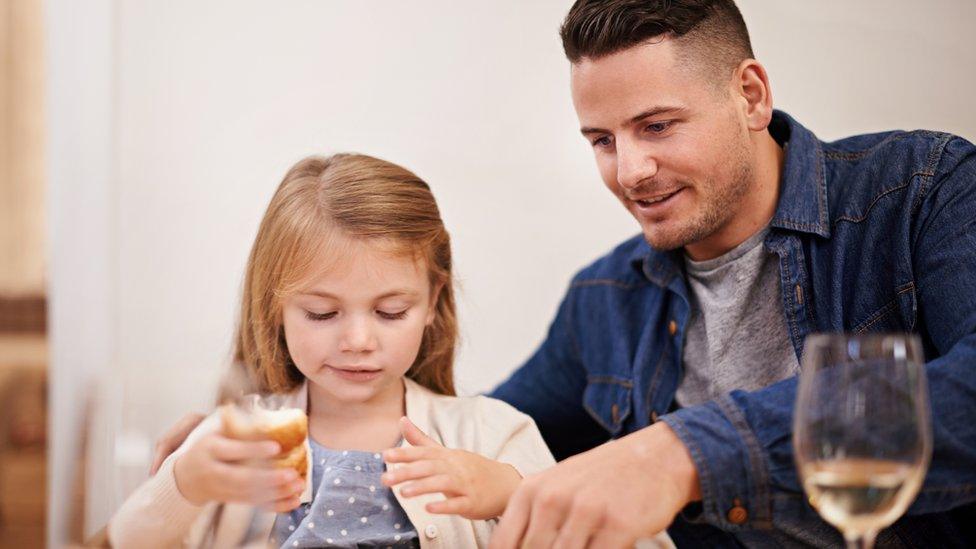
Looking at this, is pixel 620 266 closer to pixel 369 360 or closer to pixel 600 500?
pixel 369 360

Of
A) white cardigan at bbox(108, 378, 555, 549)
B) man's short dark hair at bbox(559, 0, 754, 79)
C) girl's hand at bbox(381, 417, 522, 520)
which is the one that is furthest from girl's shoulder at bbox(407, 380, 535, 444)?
man's short dark hair at bbox(559, 0, 754, 79)

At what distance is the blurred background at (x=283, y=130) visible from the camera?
1.71 m

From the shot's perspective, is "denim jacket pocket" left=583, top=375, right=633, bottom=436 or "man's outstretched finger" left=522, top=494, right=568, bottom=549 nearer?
"man's outstretched finger" left=522, top=494, right=568, bottom=549

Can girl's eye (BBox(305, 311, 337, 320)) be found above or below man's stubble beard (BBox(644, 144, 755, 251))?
below

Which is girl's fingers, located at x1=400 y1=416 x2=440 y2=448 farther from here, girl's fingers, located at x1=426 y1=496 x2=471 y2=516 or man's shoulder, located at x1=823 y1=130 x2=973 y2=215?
man's shoulder, located at x1=823 y1=130 x2=973 y2=215

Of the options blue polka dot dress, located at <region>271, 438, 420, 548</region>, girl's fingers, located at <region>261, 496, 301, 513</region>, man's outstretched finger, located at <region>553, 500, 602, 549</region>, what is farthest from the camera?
blue polka dot dress, located at <region>271, 438, 420, 548</region>

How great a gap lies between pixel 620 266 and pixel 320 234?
23.7 inches

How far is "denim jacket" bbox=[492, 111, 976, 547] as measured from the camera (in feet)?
3.36

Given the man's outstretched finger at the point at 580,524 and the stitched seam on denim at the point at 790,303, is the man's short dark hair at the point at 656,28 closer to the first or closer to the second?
the stitched seam on denim at the point at 790,303

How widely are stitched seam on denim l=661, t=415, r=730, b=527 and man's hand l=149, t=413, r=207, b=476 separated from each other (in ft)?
1.63

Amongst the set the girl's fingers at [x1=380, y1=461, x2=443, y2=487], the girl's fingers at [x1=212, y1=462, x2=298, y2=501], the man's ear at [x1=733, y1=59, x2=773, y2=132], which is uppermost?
the man's ear at [x1=733, y1=59, x2=773, y2=132]

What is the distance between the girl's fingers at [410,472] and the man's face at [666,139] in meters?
0.58

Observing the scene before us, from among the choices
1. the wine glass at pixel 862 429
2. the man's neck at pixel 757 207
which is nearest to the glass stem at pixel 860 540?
the wine glass at pixel 862 429

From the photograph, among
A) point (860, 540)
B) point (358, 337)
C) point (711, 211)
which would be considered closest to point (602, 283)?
point (711, 211)
